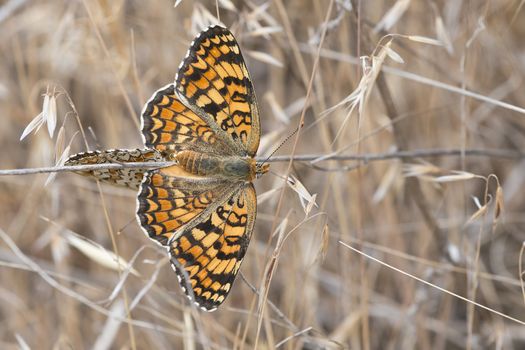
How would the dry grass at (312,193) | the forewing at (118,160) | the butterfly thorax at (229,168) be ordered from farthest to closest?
the dry grass at (312,193) < the butterfly thorax at (229,168) < the forewing at (118,160)

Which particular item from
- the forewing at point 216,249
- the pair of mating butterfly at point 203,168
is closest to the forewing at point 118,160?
the pair of mating butterfly at point 203,168

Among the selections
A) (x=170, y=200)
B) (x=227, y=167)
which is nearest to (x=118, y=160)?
(x=170, y=200)

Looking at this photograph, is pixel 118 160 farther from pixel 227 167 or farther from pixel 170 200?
pixel 227 167

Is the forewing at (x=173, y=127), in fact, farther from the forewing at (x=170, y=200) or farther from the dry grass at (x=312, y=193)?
the dry grass at (x=312, y=193)

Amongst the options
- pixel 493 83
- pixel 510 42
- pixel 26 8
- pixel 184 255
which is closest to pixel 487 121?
pixel 493 83

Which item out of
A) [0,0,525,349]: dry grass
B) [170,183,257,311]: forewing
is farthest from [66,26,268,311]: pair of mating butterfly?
[0,0,525,349]: dry grass

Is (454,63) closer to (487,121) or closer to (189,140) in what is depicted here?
(487,121)
